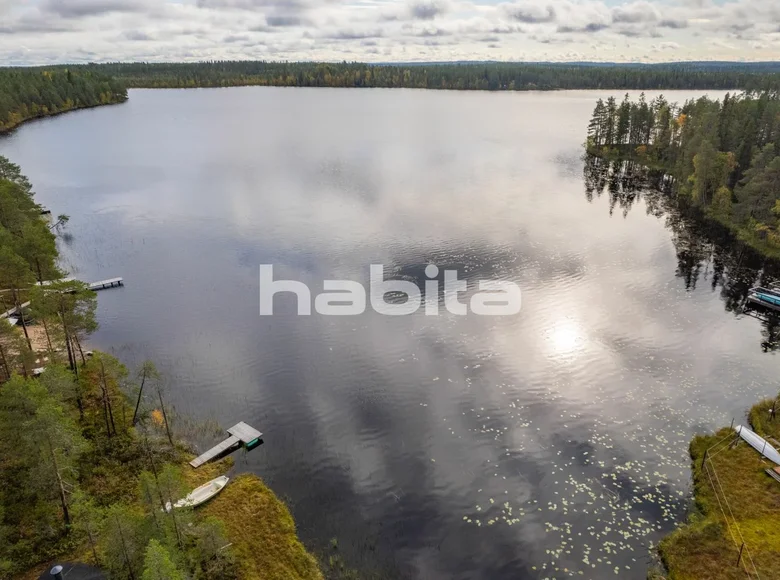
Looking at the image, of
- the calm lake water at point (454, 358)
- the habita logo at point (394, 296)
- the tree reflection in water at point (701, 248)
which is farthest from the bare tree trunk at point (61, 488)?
the tree reflection in water at point (701, 248)

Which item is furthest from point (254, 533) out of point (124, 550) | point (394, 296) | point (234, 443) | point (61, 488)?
point (394, 296)

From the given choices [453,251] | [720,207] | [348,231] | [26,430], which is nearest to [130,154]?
[348,231]

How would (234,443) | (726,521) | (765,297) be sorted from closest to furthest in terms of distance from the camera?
(726,521) → (234,443) → (765,297)

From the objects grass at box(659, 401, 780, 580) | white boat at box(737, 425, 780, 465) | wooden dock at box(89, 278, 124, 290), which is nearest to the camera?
grass at box(659, 401, 780, 580)

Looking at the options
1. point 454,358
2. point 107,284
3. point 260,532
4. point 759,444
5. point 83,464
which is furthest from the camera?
point 107,284

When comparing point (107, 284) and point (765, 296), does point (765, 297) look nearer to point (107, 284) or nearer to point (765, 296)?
point (765, 296)

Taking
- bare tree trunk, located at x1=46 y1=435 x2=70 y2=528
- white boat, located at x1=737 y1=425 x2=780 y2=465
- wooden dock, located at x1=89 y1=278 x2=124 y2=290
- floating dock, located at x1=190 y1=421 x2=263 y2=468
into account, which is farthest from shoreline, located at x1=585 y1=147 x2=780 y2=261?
wooden dock, located at x1=89 y1=278 x2=124 y2=290

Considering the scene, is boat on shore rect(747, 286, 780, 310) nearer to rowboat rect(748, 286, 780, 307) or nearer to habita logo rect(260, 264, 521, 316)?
rowboat rect(748, 286, 780, 307)
